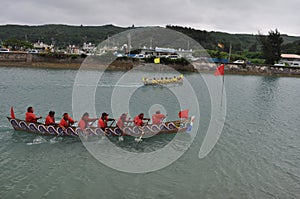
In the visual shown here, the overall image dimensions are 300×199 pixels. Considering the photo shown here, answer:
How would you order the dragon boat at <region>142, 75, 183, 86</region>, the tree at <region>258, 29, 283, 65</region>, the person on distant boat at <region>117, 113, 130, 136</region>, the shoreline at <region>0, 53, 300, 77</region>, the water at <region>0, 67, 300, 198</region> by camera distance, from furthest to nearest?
the tree at <region>258, 29, 283, 65</region>, the shoreline at <region>0, 53, 300, 77</region>, the dragon boat at <region>142, 75, 183, 86</region>, the person on distant boat at <region>117, 113, 130, 136</region>, the water at <region>0, 67, 300, 198</region>

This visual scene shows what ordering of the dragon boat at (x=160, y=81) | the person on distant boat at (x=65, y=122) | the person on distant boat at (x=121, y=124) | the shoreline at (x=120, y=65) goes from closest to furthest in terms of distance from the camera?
the person on distant boat at (x=65, y=122) < the person on distant boat at (x=121, y=124) < the dragon boat at (x=160, y=81) < the shoreline at (x=120, y=65)

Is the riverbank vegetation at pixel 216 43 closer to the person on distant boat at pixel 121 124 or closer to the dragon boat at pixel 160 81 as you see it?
the dragon boat at pixel 160 81

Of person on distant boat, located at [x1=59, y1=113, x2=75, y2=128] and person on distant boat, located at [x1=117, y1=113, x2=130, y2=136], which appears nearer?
person on distant boat, located at [x1=59, y1=113, x2=75, y2=128]

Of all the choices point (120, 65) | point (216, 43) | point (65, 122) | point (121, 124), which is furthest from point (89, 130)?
point (216, 43)

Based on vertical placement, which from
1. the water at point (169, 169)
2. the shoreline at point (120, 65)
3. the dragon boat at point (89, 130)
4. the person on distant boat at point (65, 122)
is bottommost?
the water at point (169, 169)

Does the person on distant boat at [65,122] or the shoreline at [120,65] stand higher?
the shoreline at [120,65]

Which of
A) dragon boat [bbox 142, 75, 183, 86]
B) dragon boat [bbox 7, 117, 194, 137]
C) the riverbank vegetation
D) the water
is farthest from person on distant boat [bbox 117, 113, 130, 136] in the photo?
dragon boat [bbox 142, 75, 183, 86]

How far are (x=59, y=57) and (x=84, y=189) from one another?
62.1 m

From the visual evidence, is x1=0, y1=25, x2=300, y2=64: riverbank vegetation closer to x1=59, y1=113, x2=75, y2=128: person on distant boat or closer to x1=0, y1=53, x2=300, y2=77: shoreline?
x1=0, y1=53, x2=300, y2=77: shoreline

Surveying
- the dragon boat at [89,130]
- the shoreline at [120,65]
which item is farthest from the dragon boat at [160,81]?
the dragon boat at [89,130]

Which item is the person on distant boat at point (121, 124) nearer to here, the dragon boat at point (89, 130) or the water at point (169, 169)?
the dragon boat at point (89, 130)

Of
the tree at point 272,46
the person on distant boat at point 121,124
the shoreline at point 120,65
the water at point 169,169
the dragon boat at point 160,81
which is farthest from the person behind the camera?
the tree at point 272,46

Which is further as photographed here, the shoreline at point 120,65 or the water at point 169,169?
the shoreline at point 120,65

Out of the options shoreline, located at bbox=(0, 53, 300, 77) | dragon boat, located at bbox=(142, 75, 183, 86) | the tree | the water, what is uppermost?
Answer: the tree
